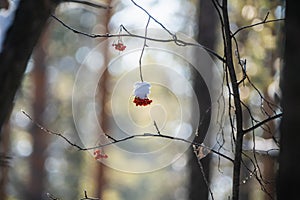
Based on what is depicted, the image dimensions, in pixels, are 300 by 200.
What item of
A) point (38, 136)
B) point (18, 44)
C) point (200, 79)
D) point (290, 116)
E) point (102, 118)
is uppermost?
point (102, 118)

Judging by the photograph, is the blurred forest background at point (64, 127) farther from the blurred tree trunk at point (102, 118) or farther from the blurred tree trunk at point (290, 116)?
the blurred tree trunk at point (290, 116)

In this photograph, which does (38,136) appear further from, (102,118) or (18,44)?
(18,44)

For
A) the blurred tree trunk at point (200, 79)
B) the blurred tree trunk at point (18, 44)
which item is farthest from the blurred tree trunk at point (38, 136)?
the blurred tree trunk at point (18, 44)

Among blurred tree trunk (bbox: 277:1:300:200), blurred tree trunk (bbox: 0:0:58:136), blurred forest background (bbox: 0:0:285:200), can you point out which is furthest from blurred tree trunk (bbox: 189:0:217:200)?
blurred tree trunk (bbox: 277:1:300:200)

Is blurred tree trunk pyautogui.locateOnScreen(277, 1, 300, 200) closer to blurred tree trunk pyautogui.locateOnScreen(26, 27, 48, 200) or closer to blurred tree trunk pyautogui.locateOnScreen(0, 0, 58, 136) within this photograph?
blurred tree trunk pyautogui.locateOnScreen(0, 0, 58, 136)

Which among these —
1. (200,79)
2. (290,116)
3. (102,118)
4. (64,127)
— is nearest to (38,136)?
(64,127)
